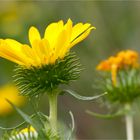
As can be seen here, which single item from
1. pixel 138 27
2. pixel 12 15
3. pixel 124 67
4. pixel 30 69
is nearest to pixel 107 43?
pixel 138 27

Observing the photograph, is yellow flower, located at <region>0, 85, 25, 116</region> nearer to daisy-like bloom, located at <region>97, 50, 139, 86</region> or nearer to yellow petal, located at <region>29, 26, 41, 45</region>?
daisy-like bloom, located at <region>97, 50, 139, 86</region>

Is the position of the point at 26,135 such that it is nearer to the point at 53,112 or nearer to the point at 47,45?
the point at 53,112

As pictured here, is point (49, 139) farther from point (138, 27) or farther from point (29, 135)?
point (138, 27)

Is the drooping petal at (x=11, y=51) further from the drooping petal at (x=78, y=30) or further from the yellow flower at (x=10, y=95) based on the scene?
the yellow flower at (x=10, y=95)

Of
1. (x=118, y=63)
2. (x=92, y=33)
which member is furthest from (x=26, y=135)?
(x=92, y=33)

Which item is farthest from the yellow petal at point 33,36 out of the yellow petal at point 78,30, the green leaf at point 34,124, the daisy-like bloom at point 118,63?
the daisy-like bloom at point 118,63

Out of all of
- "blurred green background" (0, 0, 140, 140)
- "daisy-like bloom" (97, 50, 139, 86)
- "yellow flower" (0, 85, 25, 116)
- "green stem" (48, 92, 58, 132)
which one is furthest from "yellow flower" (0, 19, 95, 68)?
"blurred green background" (0, 0, 140, 140)
